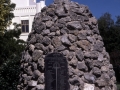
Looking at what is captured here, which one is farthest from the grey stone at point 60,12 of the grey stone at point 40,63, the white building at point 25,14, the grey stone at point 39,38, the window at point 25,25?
the window at point 25,25

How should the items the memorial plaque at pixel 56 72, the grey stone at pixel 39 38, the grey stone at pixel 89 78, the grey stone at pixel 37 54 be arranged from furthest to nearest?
the grey stone at pixel 39 38, the grey stone at pixel 37 54, the grey stone at pixel 89 78, the memorial plaque at pixel 56 72

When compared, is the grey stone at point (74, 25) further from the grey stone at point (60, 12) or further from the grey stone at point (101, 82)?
the grey stone at point (101, 82)

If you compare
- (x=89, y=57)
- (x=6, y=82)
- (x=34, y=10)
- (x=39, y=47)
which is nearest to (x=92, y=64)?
(x=89, y=57)

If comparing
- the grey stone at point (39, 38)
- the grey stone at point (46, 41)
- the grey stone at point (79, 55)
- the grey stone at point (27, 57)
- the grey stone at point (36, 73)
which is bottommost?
the grey stone at point (36, 73)

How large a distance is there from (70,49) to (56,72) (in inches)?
25.2

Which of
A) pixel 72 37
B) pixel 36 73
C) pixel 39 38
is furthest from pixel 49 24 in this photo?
pixel 36 73

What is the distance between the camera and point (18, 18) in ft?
104

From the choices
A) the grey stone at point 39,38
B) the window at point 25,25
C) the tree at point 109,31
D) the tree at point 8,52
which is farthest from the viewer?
the tree at point 109,31

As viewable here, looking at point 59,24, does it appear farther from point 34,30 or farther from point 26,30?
point 26,30

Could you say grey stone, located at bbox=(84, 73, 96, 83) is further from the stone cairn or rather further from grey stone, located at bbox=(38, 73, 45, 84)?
grey stone, located at bbox=(38, 73, 45, 84)

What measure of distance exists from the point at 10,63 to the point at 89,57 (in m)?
3.95

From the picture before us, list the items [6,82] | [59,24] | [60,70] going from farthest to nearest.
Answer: [6,82] < [59,24] < [60,70]

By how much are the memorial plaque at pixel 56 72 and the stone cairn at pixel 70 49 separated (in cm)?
16

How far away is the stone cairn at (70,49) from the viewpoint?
20.9 feet
